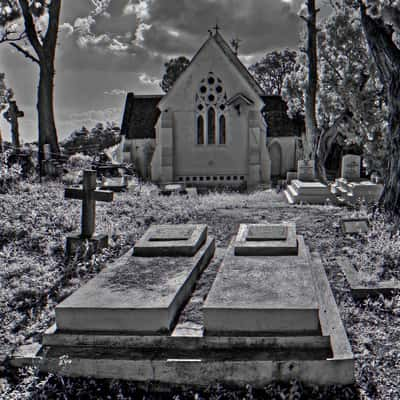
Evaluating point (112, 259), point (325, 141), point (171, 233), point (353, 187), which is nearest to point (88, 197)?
point (112, 259)

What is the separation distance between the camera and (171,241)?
6.18m

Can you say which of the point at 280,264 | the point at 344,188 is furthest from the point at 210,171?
the point at 280,264

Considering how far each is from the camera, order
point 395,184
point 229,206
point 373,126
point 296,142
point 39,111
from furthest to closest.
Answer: point 296,142 < point 39,111 < point 373,126 < point 229,206 < point 395,184

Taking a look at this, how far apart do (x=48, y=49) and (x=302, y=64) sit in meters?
12.3

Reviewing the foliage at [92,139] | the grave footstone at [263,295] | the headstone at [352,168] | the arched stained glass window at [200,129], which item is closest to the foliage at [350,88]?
the headstone at [352,168]

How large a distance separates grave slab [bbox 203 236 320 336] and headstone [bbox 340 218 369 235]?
11.5ft

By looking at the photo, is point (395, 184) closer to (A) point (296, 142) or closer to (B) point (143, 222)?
(B) point (143, 222)

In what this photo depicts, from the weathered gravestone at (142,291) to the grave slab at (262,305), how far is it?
403mm

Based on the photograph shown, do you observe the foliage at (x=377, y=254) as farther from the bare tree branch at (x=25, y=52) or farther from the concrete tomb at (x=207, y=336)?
the bare tree branch at (x=25, y=52)

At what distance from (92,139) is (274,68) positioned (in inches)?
755

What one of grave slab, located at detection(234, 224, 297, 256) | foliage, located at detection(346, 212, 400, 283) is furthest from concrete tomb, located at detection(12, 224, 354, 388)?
foliage, located at detection(346, 212, 400, 283)

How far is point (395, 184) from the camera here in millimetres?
9148

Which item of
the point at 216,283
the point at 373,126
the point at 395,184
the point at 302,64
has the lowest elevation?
the point at 216,283

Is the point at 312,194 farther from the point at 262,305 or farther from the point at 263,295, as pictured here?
the point at 262,305
